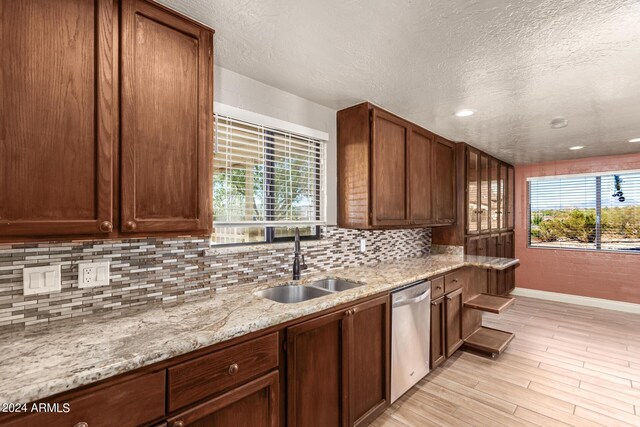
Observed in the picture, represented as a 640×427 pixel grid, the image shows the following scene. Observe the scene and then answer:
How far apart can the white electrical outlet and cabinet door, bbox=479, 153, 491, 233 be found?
4264mm

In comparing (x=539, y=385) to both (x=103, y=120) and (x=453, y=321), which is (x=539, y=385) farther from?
(x=103, y=120)

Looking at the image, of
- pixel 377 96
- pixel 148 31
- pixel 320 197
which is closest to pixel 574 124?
pixel 377 96

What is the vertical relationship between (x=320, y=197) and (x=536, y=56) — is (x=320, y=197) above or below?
below

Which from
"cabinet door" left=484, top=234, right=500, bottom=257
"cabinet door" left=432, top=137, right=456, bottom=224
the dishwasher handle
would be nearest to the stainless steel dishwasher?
the dishwasher handle

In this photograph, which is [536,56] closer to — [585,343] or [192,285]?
[192,285]

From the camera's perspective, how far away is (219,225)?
72.9 inches

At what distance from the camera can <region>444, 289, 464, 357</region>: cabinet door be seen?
2.75 m

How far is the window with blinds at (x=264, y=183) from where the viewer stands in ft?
6.29

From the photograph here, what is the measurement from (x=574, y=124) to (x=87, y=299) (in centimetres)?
414

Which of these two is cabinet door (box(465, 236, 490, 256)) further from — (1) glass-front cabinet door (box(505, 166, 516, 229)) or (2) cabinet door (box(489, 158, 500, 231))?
(1) glass-front cabinet door (box(505, 166, 516, 229))

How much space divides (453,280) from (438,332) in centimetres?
51

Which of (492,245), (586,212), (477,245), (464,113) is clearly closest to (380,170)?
(464,113)

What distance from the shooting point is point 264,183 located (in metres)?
2.13

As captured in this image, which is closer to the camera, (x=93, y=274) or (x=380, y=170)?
(x=93, y=274)
